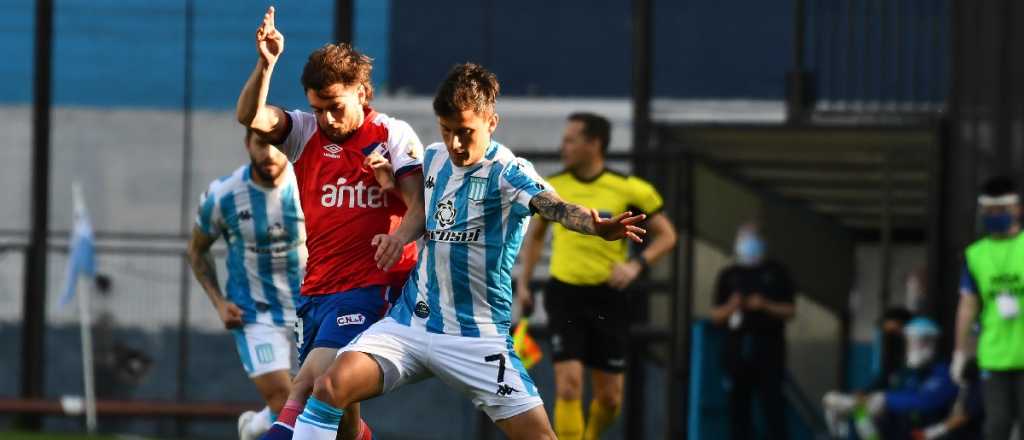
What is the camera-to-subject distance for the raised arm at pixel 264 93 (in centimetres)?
641

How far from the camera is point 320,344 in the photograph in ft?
23.1

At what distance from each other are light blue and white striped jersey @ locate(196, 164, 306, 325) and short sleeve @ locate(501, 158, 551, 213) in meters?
2.54

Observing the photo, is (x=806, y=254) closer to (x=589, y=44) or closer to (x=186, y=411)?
(x=589, y=44)

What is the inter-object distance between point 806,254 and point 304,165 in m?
9.32

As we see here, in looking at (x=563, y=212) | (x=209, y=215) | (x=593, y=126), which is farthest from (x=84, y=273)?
(x=563, y=212)

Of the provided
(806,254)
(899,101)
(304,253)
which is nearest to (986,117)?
(899,101)

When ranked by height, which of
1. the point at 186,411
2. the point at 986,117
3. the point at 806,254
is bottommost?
the point at 186,411

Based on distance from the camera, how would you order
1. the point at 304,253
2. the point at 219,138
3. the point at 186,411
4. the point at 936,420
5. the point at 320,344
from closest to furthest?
the point at 320,344
the point at 304,253
the point at 936,420
the point at 186,411
the point at 219,138

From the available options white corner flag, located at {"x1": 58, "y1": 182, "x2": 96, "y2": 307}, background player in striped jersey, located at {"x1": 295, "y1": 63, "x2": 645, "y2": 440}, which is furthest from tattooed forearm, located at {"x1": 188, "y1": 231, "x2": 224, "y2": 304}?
white corner flag, located at {"x1": 58, "y1": 182, "x2": 96, "y2": 307}

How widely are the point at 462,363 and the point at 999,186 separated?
17.9ft

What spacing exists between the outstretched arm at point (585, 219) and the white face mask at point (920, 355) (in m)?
7.09

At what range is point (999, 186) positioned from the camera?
10953 millimetres

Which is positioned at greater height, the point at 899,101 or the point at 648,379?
the point at 899,101

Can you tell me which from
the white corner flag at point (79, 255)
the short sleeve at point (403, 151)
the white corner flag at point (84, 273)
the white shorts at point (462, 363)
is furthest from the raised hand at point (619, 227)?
the white corner flag at point (79, 255)
